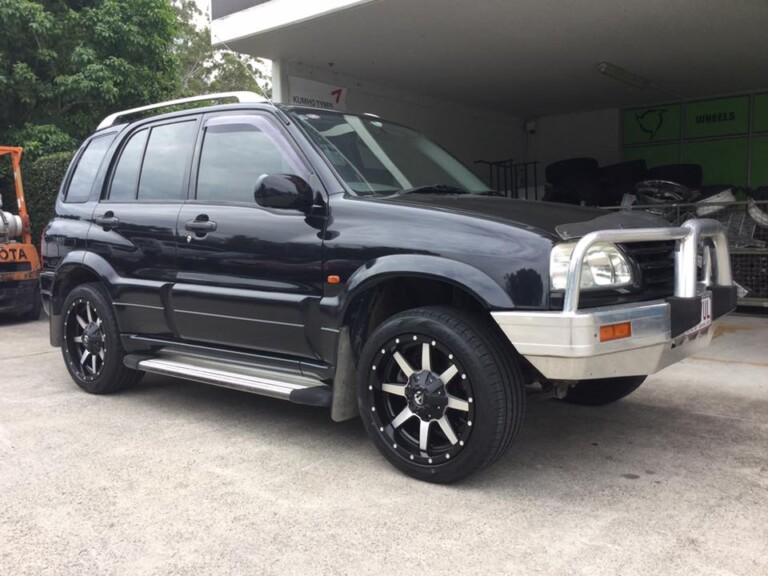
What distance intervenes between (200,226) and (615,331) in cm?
254

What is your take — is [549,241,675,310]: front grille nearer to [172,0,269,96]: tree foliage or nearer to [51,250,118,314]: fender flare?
[51,250,118,314]: fender flare

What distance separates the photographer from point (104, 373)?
498 centimetres

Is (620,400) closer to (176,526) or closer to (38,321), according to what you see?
(176,526)

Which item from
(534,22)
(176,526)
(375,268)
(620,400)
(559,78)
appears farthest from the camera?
(559,78)

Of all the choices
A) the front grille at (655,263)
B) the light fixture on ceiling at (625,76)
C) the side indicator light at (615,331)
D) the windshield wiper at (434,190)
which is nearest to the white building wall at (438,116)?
the light fixture on ceiling at (625,76)

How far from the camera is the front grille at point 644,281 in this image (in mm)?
2986

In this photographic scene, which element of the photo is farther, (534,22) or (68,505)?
(534,22)

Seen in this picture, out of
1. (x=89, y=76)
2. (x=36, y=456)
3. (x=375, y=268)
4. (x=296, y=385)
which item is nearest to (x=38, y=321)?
A: (x=89, y=76)

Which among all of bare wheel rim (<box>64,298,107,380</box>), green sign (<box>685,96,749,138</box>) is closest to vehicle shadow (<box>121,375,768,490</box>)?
bare wheel rim (<box>64,298,107,380</box>)

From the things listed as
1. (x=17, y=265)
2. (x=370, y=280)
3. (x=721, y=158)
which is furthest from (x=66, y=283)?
(x=721, y=158)

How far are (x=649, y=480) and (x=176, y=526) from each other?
230 centimetres

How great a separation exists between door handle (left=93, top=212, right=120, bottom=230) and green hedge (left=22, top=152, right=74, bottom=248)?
7.06 metres

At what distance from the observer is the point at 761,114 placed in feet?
38.7

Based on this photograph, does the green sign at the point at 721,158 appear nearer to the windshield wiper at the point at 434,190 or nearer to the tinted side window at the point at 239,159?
the windshield wiper at the point at 434,190
